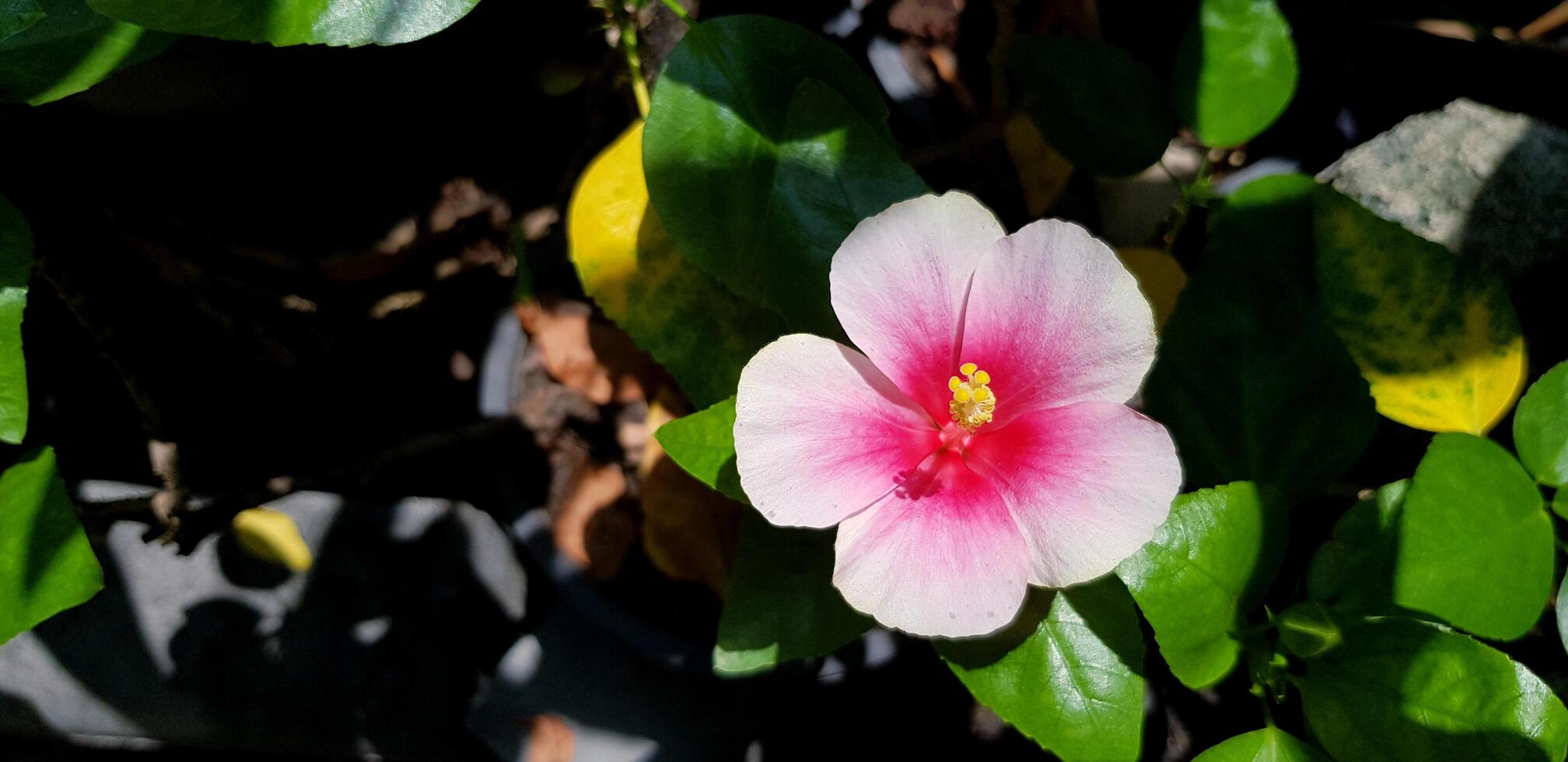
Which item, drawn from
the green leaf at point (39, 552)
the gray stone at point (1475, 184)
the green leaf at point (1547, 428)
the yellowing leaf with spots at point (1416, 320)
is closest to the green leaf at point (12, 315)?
the green leaf at point (39, 552)

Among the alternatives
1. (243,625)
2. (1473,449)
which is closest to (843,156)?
(1473,449)

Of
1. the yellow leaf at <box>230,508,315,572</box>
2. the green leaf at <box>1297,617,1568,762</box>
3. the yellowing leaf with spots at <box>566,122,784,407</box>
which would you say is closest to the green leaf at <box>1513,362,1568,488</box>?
the green leaf at <box>1297,617,1568,762</box>

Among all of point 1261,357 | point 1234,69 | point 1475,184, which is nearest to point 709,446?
point 1261,357

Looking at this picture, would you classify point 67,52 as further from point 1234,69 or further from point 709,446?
point 1234,69

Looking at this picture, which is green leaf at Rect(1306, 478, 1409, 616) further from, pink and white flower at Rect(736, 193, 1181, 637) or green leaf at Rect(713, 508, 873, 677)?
green leaf at Rect(713, 508, 873, 677)

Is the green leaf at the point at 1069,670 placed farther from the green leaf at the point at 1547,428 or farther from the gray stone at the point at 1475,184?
the gray stone at the point at 1475,184

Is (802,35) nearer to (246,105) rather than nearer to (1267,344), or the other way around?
(1267,344)
